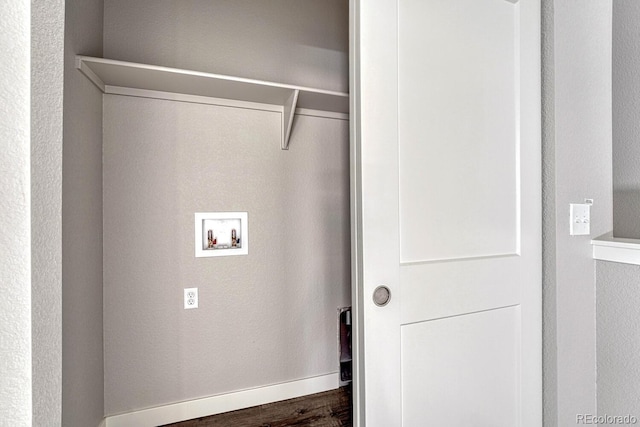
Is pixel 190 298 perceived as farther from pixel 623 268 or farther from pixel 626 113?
pixel 626 113

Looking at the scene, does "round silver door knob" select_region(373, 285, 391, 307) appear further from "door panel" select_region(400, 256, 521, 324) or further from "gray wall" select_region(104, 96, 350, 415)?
"gray wall" select_region(104, 96, 350, 415)

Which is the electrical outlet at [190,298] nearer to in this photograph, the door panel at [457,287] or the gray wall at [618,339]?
the door panel at [457,287]

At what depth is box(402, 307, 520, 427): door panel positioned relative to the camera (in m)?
1.03

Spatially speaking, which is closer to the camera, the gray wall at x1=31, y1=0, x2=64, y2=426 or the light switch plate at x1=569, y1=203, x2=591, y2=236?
the gray wall at x1=31, y1=0, x2=64, y2=426

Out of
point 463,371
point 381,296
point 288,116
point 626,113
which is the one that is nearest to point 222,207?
point 288,116

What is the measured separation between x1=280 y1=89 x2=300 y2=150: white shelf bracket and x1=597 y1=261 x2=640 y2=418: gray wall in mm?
1474

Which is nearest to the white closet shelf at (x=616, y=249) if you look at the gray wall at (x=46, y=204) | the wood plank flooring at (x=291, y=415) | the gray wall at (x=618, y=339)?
the gray wall at (x=618, y=339)

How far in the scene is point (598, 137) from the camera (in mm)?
1350

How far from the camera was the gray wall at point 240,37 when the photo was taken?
1622 millimetres

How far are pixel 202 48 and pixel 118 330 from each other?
143 cm

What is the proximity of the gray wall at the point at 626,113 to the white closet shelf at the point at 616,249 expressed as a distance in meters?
0.39

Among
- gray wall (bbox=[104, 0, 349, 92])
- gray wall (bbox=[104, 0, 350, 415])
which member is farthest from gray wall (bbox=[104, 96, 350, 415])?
gray wall (bbox=[104, 0, 349, 92])

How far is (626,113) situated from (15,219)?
2.20 m

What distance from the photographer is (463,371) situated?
112 centimetres
